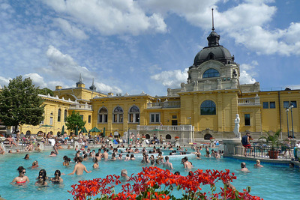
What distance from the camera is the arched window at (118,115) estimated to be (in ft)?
140

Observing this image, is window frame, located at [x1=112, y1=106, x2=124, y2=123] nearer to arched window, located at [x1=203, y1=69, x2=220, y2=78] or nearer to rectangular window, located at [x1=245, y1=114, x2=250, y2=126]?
arched window, located at [x1=203, y1=69, x2=220, y2=78]

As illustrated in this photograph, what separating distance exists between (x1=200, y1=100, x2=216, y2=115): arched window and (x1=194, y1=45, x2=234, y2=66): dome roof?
26.5ft

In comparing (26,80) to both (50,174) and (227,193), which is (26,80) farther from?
(227,193)

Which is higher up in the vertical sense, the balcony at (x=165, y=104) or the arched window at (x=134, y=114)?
the balcony at (x=165, y=104)

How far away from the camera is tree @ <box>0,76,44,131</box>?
1048 inches

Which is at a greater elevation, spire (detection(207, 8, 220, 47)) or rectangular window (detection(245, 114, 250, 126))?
spire (detection(207, 8, 220, 47))

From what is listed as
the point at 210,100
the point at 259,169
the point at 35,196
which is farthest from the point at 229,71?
the point at 35,196

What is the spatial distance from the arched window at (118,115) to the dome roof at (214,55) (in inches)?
672

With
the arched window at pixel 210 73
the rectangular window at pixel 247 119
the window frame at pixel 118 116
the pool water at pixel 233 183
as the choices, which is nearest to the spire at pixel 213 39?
the arched window at pixel 210 73

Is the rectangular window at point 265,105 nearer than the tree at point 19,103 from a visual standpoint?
No

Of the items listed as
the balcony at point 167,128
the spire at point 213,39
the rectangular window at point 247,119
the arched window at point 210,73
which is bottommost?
the balcony at point 167,128

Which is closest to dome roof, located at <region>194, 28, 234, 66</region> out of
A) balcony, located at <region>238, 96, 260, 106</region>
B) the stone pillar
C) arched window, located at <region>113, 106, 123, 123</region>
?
balcony, located at <region>238, 96, 260, 106</region>

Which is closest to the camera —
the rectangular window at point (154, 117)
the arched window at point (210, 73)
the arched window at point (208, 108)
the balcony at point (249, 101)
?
the balcony at point (249, 101)

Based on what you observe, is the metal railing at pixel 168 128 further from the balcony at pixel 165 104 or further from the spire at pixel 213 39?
the spire at pixel 213 39
